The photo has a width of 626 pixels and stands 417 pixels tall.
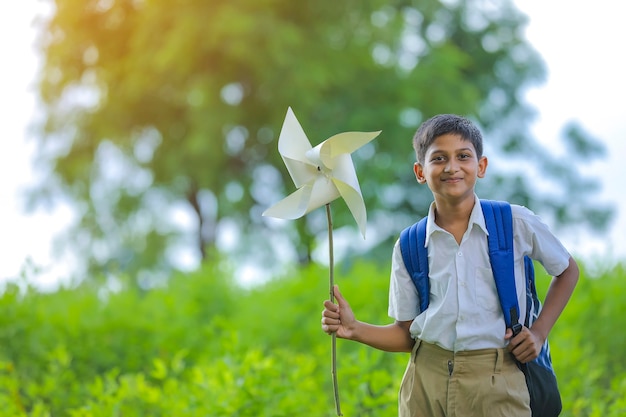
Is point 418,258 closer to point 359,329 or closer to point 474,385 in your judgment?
point 359,329

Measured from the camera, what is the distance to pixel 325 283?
767cm

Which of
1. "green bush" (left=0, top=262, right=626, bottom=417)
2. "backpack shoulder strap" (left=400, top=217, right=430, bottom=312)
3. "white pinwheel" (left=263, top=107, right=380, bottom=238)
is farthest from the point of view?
"green bush" (left=0, top=262, right=626, bottom=417)

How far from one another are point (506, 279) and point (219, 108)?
11532mm

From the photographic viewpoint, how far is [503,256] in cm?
262

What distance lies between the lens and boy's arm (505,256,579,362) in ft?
8.52

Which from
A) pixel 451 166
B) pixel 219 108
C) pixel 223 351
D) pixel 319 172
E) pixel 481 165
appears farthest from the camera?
pixel 219 108

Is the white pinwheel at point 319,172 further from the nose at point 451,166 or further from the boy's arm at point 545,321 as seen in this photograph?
the boy's arm at point 545,321

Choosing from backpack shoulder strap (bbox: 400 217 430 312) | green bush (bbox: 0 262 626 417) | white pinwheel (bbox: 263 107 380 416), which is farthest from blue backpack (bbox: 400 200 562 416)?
green bush (bbox: 0 262 626 417)

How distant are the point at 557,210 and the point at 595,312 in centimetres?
1144

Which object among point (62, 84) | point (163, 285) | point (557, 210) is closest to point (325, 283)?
point (163, 285)

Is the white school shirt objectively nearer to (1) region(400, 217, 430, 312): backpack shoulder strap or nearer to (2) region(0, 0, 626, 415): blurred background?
(1) region(400, 217, 430, 312): backpack shoulder strap

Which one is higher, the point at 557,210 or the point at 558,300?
the point at 557,210

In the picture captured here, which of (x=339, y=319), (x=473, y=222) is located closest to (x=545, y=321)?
(x=473, y=222)

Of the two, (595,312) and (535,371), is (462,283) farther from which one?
(595,312)
